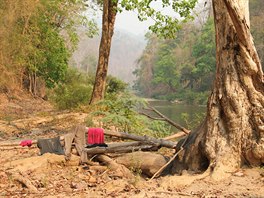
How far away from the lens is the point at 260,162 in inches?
220

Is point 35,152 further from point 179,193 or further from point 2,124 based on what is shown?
point 2,124

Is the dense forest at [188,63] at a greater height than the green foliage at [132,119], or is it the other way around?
the dense forest at [188,63]

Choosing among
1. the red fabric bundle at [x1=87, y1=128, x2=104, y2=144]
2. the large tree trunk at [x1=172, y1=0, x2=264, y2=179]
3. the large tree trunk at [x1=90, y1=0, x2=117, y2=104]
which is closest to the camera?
the large tree trunk at [x1=172, y1=0, x2=264, y2=179]

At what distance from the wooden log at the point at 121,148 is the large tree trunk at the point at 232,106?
1.18 meters

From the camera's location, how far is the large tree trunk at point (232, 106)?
5621 mm

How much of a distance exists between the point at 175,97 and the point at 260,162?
52163 millimetres

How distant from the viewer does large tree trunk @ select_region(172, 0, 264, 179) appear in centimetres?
562

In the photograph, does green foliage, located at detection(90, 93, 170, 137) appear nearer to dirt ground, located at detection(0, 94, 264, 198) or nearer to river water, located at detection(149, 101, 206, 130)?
river water, located at detection(149, 101, 206, 130)

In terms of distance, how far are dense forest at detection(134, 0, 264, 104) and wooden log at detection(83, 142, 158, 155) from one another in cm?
3671

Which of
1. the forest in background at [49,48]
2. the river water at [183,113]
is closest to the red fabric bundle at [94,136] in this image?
the river water at [183,113]

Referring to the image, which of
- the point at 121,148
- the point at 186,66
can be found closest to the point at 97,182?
the point at 121,148

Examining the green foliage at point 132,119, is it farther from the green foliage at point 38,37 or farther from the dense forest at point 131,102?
the green foliage at point 38,37

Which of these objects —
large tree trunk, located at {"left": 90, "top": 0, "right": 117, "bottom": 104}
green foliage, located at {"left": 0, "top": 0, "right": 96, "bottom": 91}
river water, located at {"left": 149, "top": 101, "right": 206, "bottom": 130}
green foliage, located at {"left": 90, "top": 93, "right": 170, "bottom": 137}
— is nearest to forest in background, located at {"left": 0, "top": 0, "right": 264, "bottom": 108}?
green foliage, located at {"left": 0, "top": 0, "right": 96, "bottom": 91}

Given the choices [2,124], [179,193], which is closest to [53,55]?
[2,124]
